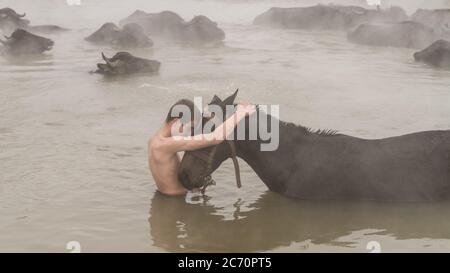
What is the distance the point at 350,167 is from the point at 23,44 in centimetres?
1374

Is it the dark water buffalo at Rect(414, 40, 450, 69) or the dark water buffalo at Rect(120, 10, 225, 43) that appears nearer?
the dark water buffalo at Rect(414, 40, 450, 69)

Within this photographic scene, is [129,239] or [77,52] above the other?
[77,52]

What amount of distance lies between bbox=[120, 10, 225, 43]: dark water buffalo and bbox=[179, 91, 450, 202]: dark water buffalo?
49.2ft

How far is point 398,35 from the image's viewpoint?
2161 centimetres

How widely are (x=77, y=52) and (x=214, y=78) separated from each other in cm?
596

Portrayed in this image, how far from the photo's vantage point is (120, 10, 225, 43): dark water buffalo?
22.3 meters

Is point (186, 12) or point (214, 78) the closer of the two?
point (214, 78)

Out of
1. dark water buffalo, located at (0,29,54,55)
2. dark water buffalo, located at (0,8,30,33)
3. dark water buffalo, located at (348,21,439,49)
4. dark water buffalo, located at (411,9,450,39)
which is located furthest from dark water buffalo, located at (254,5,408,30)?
dark water buffalo, located at (0,29,54,55)

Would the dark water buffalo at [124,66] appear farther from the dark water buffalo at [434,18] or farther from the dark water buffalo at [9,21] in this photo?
the dark water buffalo at [434,18]

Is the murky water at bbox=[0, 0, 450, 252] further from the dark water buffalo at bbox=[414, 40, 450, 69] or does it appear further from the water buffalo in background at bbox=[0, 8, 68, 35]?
the water buffalo in background at bbox=[0, 8, 68, 35]

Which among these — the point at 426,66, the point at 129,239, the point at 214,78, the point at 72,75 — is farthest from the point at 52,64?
the point at 129,239

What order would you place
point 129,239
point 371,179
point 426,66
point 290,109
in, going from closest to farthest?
point 129,239 → point 371,179 → point 290,109 → point 426,66

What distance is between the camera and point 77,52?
19062mm

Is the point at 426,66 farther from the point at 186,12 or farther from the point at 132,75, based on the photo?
the point at 186,12
